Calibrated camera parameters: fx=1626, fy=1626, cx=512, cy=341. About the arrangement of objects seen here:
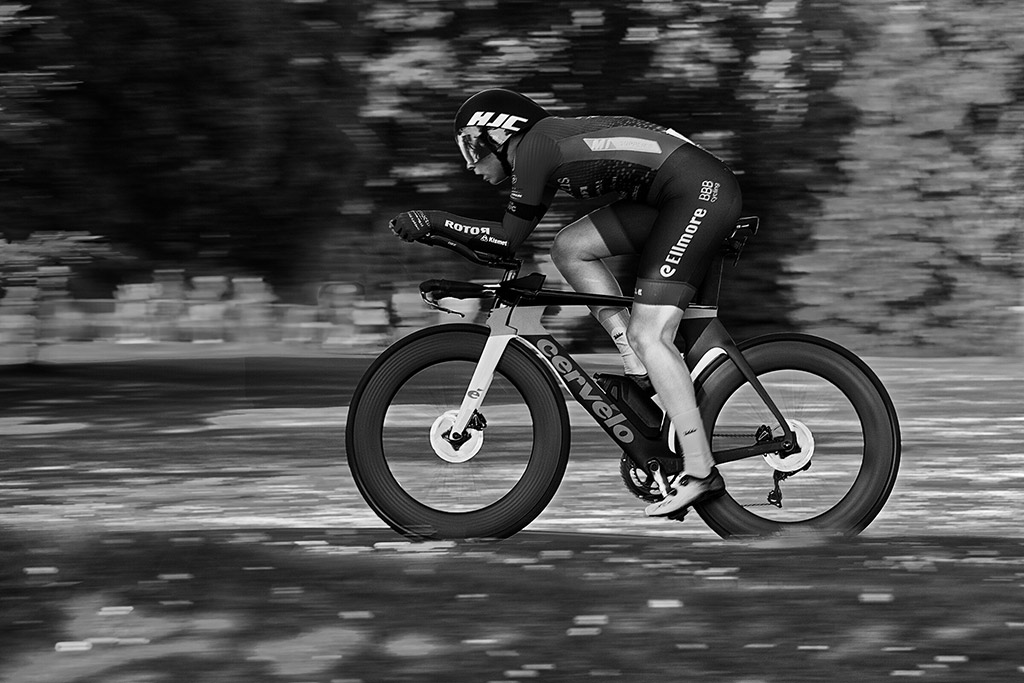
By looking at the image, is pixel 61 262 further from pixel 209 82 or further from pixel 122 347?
pixel 122 347

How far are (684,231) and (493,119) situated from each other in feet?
2.56

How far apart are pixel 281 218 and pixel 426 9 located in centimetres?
225

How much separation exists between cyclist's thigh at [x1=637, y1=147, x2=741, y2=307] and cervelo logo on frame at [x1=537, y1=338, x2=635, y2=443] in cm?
41

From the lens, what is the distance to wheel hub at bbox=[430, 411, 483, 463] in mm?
5789

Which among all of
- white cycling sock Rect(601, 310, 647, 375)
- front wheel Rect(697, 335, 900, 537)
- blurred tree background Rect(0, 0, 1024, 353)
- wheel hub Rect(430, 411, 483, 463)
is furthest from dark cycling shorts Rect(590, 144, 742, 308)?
blurred tree background Rect(0, 0, 1024, 353)

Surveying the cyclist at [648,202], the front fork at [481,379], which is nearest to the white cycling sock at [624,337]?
the cyclist at [648,202]

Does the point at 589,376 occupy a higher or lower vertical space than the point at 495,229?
lower

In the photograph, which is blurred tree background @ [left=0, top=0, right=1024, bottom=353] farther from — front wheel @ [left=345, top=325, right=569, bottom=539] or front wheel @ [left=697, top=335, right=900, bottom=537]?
front wheel @ [left=697, top=335, right=900, bottom=537]

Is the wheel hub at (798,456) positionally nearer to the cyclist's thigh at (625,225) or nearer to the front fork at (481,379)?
the cyclist's thigh at (625,225)

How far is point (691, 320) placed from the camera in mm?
5938

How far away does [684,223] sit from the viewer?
571 centimetres

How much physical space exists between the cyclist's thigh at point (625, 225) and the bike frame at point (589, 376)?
23 centimetres

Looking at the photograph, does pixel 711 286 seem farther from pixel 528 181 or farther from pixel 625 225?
pixel 528 181

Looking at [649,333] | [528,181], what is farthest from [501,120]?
[649,333]
